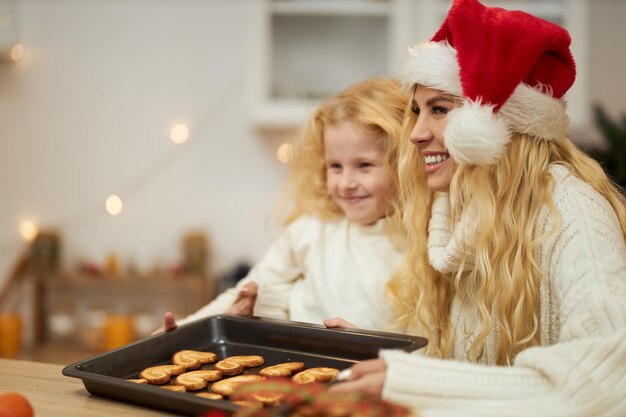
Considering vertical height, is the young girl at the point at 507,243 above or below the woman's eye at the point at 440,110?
below

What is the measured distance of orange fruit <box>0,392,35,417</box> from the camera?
988 millimetres

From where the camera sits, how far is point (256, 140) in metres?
3.12

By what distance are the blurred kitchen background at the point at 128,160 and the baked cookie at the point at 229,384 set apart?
1734mm

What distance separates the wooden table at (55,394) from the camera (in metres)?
1.14

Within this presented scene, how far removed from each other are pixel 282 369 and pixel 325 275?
0.54 m

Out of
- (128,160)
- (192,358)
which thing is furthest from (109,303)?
(192,358)

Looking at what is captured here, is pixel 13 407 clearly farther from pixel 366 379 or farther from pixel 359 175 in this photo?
pixel 359 175

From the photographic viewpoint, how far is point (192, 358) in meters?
1.36

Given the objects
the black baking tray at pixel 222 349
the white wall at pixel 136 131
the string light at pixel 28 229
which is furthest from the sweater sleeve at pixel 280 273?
the string light at pixel 28 229

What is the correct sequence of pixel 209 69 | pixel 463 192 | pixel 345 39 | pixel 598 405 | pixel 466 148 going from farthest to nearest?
pixel 209 69, pixel 345 39, pixel 463 192, pixel 466 148, pixel 598 405

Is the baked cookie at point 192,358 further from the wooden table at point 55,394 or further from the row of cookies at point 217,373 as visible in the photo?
the wooden table at point 55,394

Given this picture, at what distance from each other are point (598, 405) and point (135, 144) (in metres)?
2.45

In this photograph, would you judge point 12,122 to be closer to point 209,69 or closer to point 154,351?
point 209,69

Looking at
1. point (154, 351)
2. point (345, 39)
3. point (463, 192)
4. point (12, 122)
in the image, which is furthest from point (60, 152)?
point (463, 192)
